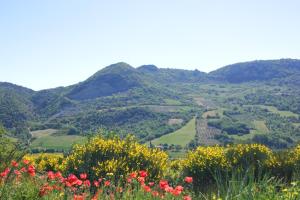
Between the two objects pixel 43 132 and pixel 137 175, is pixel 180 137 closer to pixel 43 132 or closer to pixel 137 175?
pixel 43 132

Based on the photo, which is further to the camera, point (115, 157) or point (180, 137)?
point (180, 137)

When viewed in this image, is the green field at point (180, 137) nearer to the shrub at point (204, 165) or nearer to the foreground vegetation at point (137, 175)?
the shrub at point (204, 165)

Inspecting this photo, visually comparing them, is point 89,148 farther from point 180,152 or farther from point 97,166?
point 180,152

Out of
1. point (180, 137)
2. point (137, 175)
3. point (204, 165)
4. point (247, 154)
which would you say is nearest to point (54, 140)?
point (180, 137)

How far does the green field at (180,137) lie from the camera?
13807cm

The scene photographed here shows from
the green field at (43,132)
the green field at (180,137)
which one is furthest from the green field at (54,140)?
the green field at (180,137)

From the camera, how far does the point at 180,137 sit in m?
144

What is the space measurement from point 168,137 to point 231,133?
22969mm

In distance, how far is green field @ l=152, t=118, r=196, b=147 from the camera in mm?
138075

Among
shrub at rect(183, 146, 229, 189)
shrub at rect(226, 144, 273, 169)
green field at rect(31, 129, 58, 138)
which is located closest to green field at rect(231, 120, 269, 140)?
green field at rect(31, 129, 58, 138)

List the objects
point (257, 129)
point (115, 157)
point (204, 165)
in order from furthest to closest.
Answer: point (257, 129) → point (204, 165) → point (115, 157)

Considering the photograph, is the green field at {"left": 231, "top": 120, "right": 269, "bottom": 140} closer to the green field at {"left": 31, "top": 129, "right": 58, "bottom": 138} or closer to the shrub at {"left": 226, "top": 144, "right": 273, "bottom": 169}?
the green field at {"left": 31, "top": 129, "right": 58, "bottom": 138}

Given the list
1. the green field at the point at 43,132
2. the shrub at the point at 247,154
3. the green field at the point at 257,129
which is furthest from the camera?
the green field at the point at 43,132

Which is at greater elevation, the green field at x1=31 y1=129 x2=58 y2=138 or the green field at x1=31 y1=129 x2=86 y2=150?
the green field at x1=31 y1=129 x2=58 y2=138
